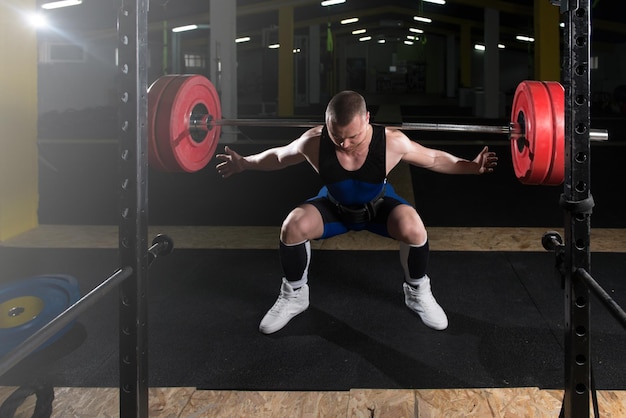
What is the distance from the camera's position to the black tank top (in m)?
1.50

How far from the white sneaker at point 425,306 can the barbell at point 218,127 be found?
0.41m

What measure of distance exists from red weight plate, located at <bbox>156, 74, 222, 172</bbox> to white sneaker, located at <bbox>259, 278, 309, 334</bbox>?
1.38ft

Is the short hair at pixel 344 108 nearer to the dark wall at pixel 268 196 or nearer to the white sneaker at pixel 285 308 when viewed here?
the white sneaker at pixel 285 308

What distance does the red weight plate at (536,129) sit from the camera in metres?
1.22

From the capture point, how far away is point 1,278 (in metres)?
2.04

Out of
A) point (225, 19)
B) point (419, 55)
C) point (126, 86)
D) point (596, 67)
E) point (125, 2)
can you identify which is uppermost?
point (419, 55)

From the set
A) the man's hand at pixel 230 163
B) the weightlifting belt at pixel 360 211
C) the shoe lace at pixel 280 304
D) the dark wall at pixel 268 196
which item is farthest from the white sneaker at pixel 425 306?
the dark wall at pixel 268 196

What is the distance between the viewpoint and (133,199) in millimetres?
1001

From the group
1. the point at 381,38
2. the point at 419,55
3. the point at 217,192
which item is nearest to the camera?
the point at 217,192

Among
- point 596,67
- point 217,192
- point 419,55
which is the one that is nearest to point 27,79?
point 217,192

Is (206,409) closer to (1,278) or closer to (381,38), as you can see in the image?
(1,278)

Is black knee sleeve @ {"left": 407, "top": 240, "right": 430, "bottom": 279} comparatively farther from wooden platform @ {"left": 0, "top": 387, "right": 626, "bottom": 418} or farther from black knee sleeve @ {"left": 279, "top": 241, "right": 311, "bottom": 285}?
wooden platform @ {"left": 0, "top": 387, "right": 626, "bottom": 418}

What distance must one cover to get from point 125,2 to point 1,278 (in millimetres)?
1428

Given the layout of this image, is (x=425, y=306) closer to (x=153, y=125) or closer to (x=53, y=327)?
(x=153, y=125)
